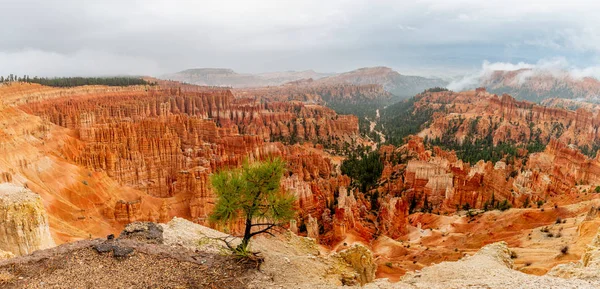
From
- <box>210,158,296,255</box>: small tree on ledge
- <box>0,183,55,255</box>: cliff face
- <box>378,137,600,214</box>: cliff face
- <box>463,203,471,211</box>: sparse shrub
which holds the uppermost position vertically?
<box>210,158,296,255</box>: small tree on ledge

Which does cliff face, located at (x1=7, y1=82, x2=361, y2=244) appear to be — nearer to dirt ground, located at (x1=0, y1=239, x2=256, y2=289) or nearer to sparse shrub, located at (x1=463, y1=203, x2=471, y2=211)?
sparse shrub, located at (x1=463, y1=203, x2=471, y2=211)

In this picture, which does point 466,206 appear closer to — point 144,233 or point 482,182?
point 482,182

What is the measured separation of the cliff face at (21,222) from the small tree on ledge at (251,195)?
9.18 metres

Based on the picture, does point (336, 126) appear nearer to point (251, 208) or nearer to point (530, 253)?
point (530, 253)

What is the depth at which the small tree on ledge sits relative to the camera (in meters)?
10.5

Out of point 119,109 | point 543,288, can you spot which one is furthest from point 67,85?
point 543,288

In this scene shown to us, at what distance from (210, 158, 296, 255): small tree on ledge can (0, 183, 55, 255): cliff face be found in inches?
361

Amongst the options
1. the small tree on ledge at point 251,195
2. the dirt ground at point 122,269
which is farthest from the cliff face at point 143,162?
the small tree on ledge at point 251,195

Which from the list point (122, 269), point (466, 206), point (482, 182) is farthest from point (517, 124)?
point (122, 269)

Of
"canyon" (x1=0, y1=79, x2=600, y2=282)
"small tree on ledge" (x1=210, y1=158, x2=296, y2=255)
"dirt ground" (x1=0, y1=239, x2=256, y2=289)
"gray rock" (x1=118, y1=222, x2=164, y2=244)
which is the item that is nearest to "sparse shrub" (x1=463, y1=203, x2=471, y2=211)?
"canyon" (x1=0, y1=79, x2=600, y2=282)

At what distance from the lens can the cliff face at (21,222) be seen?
1373 centimetres

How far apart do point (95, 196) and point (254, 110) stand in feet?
252

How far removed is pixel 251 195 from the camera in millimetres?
10695

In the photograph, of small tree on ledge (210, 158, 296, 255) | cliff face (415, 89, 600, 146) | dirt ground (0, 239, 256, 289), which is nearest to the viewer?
dirt ground (0, 239, 256, 289)
